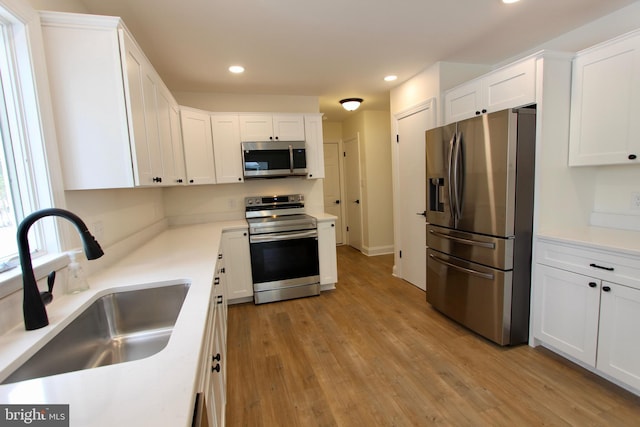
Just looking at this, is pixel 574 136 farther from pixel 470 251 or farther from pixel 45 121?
pixel 45 121

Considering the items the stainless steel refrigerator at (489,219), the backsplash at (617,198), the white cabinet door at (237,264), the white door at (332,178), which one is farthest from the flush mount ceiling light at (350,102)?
the backsplash at (617,198)

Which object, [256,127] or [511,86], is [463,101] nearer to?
[511,86]

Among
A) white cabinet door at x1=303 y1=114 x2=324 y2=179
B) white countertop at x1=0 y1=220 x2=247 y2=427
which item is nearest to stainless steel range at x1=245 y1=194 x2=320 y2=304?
white cabinet door at x1=303 y1=114 x2=324 y2=179

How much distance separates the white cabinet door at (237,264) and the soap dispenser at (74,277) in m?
1.80

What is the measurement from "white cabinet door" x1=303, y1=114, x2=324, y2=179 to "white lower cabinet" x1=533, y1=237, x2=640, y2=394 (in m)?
2.43

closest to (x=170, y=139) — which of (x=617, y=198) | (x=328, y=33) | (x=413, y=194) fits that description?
(x=328, y=33)

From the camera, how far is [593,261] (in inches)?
72.1

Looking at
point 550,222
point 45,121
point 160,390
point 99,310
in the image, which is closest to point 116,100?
point 45,121

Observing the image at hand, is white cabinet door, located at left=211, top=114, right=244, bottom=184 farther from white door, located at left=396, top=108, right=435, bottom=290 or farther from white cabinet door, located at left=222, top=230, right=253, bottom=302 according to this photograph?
white door, located at left=396, top=108, right=435, bottom=290

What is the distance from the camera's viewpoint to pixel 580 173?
228cm

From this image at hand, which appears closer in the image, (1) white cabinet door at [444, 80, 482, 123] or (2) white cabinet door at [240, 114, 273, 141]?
(1) white cabinet door at [444, 80, 482, 123]

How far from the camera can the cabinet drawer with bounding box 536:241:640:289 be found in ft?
5.43

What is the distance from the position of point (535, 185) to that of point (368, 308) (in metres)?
1.87

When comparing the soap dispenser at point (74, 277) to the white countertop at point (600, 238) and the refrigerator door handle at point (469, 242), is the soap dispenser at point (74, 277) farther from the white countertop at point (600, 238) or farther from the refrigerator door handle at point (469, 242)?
the white countertop at point (600, 238)
